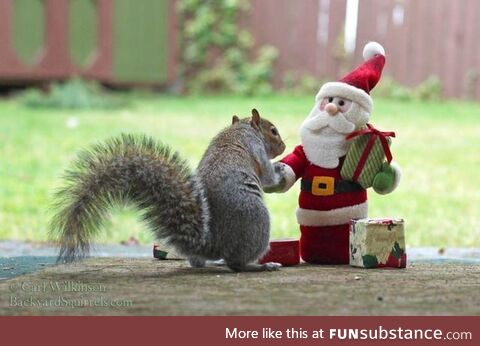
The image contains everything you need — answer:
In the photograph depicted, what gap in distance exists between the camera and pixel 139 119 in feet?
24.5

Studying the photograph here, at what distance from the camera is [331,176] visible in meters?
2.98

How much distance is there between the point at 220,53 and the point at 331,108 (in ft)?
25.5

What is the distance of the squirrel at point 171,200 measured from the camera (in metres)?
2.57

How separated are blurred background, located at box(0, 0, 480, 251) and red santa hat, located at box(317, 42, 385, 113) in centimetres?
270

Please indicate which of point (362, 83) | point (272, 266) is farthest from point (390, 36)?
point (272, 266)

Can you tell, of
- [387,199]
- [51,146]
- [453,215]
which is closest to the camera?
[453,215]

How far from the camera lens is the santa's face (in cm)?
297

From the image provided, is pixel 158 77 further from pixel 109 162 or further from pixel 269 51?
pixel 109 162

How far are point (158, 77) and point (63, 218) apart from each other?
7975mm

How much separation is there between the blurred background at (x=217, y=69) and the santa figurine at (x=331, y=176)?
2861 millimetres

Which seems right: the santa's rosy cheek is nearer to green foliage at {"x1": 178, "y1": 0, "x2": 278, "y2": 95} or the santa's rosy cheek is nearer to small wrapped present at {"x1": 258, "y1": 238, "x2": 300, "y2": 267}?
small wrapped present at {"x1": 258, "y1": 238, "x2": 300, "y2": 267}

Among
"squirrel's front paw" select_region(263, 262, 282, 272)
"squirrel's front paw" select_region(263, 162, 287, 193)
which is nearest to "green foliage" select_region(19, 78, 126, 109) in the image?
"squirrel's front paw" select_region(263, 162, 287, 193)

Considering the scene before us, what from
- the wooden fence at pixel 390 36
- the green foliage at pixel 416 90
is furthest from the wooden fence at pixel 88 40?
the green foliage at pixel 416 90

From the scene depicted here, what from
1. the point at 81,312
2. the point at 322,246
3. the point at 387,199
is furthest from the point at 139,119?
the point at 81,312
